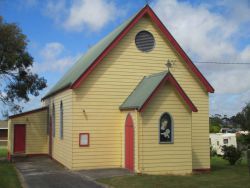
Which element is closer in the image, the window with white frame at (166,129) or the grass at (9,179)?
the grass at (9,179)

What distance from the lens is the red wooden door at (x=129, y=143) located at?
69.1 feet

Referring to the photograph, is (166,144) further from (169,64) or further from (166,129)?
(169,64)

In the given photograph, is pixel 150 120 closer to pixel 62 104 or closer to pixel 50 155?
pixel 62 104

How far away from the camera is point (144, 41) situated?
24125 mm

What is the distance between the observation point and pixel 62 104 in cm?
2542

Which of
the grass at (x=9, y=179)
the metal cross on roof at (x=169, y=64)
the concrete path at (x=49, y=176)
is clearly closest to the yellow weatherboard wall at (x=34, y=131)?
the concrete path at (x=49, y=176)

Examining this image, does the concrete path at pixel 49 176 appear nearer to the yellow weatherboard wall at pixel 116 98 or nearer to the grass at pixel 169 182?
the grass at pixel 169 182

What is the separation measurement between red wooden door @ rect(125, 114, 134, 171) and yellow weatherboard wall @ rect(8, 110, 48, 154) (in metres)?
11.6

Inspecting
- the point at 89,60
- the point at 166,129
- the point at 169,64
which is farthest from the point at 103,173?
the point at 89,60

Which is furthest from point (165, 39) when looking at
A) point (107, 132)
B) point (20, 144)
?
point (20, 144)

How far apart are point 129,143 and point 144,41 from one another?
6.57 m

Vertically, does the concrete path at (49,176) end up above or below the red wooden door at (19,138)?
below

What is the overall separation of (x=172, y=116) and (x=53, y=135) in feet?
36.8

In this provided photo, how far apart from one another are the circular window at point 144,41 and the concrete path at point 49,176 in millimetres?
8593
